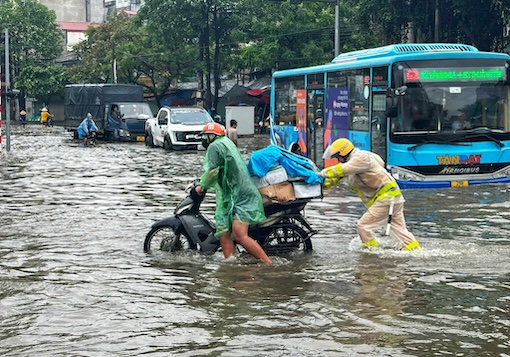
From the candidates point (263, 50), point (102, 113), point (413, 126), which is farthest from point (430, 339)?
point (263, 50)

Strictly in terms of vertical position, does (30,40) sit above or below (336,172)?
above

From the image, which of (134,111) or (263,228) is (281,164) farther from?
(134,111)

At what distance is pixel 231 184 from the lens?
370 inches

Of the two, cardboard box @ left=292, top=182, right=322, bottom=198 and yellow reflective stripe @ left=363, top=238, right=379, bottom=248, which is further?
yellow reflective stripe @ left=363, top=238, right=379, bottom=248

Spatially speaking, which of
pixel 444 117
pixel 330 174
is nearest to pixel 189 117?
pixel 444 117

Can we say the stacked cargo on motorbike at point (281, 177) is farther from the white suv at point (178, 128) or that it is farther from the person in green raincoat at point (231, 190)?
the white suv at point (178, 128)

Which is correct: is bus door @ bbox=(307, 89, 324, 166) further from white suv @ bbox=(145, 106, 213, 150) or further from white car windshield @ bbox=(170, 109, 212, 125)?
white car windshield @ bbox=(170, 109, 212, 125)

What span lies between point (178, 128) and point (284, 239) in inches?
889

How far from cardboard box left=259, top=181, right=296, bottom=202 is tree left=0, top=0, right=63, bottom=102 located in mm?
65653

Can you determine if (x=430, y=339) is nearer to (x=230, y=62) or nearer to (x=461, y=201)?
(x=461, y=201)

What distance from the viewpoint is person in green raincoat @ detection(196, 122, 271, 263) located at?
9.29m

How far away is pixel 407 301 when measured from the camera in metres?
7.72

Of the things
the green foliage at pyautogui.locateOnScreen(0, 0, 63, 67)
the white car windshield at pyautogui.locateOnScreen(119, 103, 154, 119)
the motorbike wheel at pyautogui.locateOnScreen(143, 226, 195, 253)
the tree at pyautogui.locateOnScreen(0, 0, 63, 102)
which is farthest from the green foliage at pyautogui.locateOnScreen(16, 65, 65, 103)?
the motorbike wheel at pyautogui.locateOnScreen(143, 226, 195, 253)

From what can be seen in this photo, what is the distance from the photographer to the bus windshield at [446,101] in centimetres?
1512
